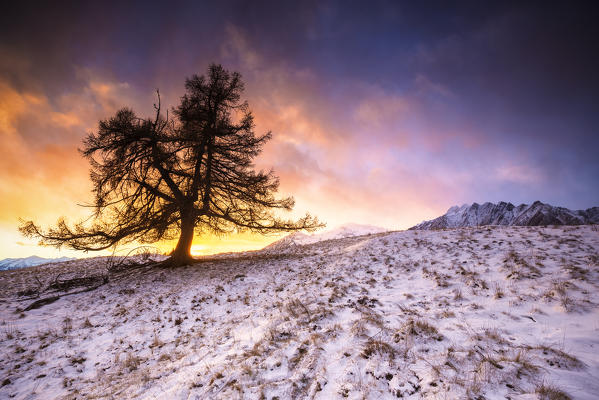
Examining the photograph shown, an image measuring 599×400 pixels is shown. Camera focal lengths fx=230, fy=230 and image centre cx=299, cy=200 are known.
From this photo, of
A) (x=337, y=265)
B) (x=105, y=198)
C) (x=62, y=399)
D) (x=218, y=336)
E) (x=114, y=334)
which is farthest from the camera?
(x=105, y=198)

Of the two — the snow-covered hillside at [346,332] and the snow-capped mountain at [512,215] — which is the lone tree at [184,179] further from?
the snow-capped mountain at [512,215]

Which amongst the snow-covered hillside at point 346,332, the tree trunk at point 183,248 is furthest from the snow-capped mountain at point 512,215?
the tree trunk at point 183,248

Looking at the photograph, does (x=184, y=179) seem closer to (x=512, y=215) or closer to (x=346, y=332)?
(x=346, y=332)

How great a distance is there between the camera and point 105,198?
10.6 m

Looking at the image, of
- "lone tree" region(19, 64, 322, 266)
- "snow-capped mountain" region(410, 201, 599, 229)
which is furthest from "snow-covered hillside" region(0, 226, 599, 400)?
"snow-capped mountain" region(410, 201, 599, 229)

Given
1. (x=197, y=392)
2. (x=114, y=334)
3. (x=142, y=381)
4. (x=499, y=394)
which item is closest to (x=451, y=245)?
(x=499, y=394)

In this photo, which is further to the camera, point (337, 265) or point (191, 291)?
point (337, 265)

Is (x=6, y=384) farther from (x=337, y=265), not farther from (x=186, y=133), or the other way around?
(x=186, y=133)

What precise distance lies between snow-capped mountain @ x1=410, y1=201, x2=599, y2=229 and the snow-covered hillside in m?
103

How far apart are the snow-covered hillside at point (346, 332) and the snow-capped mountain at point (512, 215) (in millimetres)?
102896

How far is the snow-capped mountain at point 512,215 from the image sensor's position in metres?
106

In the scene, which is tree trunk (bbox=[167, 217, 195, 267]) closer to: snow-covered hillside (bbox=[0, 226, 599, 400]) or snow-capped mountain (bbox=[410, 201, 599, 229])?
snow-covered hillside (bbox=[0, 226, 599, 400])

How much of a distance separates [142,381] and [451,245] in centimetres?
1037

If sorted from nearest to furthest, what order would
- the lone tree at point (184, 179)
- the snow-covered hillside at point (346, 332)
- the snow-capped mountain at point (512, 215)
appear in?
the snow-covered hillside at point (346, 332), the lone tree at point (184, 179), the snow-capped mountain at point (512, 215)
